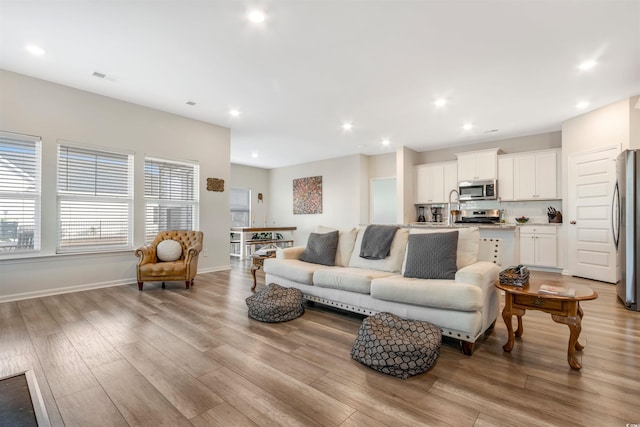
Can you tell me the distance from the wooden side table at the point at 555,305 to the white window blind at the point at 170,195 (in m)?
4.91

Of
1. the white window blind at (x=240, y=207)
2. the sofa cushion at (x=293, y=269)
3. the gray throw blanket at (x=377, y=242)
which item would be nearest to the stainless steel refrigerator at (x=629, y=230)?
the gray throw blanket at (x=377, y=242)

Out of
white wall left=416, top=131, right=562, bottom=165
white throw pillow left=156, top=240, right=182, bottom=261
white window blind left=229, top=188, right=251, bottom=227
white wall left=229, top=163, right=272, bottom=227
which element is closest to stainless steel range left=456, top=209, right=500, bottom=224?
white wall left=416, top=131, right=562, bottom=165

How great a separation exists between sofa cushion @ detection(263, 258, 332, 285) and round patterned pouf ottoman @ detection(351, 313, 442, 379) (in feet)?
3.80

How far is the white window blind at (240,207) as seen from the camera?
30.0ft

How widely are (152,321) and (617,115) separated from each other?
6.92 meters

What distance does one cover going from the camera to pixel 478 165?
6.35 meters

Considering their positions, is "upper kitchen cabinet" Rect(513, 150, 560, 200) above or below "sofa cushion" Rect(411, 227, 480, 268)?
above

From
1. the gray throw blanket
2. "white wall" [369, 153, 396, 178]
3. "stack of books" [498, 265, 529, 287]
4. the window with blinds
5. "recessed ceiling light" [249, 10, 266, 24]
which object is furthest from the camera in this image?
"white wall" [369, 153, 396, 178]

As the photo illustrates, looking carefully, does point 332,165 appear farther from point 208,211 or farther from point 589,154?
point 589,154

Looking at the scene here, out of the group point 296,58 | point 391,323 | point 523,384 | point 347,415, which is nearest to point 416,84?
point 296,58

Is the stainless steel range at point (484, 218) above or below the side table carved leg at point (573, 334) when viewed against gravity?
above

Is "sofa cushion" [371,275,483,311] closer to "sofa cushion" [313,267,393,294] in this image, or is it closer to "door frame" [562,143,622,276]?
"sofa cushion" [313,267,393,294]

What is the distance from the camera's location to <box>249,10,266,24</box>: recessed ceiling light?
2.51 m

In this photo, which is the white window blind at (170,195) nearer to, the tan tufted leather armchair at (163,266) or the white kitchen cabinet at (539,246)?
the tan tufted leather armchair at (163,266)
